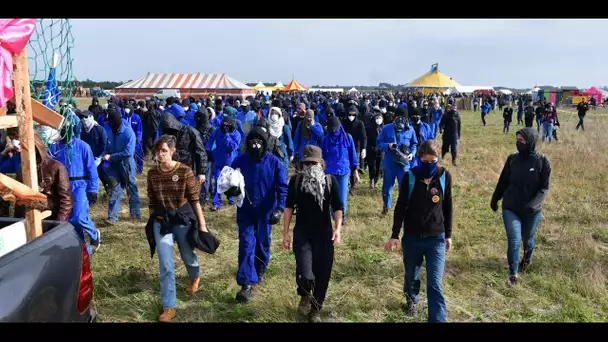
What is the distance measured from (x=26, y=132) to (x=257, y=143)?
95.3 inches

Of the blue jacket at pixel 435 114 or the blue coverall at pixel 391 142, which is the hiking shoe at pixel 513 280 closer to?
the blue coverall at pixel 391 142

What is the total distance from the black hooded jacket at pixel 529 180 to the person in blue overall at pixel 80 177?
188 inches

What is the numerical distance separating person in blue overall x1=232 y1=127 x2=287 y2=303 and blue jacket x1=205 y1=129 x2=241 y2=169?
10.0ft

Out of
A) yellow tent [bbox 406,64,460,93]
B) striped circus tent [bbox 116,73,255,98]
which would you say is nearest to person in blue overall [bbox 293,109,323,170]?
yellow tent [bbox 406,64,460,93]

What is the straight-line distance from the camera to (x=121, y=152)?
750cm

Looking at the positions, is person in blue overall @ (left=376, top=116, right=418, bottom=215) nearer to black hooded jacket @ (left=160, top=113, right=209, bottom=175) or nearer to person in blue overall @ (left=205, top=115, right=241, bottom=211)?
person in blue overall @ (left=205, top=115, right=241, bottom=211)

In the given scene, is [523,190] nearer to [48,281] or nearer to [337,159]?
[337,159]

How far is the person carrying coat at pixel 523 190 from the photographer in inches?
201

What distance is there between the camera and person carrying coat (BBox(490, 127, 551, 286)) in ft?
16.8

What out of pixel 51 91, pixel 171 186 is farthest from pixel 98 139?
pixel 171 186

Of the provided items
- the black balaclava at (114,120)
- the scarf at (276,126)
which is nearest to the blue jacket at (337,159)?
the scarf at (276,126)
